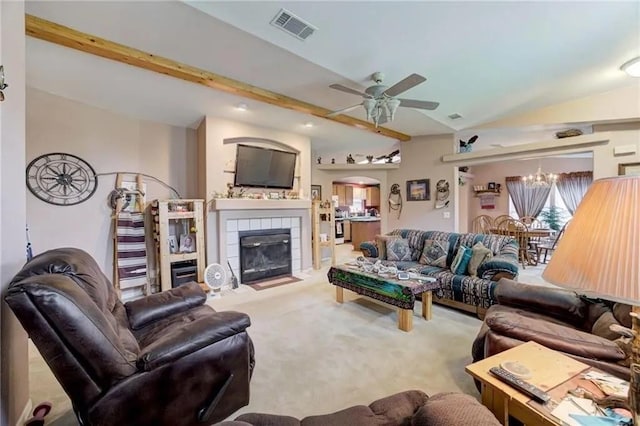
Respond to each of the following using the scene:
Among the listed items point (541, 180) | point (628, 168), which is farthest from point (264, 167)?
point (541, 180)

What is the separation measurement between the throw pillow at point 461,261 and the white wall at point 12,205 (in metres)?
3.94

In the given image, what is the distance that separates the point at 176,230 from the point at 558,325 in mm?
4698

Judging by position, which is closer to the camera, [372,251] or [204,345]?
[204,345]

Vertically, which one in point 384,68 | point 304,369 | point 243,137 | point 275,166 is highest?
point 384,68

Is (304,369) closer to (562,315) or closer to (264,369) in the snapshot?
(264,369)

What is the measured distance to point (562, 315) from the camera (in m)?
2.16

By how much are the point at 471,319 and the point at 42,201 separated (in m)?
5.27

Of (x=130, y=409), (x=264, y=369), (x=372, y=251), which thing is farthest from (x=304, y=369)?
(x=372, y=251)

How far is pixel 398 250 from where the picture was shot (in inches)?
177

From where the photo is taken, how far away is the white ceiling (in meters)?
2.26

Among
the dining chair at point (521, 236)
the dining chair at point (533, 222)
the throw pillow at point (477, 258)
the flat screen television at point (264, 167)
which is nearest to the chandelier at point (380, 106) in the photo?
the throw pillow at point (477, 258)

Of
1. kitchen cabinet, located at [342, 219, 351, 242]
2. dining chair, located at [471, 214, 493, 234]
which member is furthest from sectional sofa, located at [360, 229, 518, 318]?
kitchen cabinet, located at [342, 219, 351, 242]

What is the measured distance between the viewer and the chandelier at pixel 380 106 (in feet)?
10.6

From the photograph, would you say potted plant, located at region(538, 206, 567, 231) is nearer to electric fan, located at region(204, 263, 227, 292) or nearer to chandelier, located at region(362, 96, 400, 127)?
chandelier, located at region(362, 96, 400, 127)
